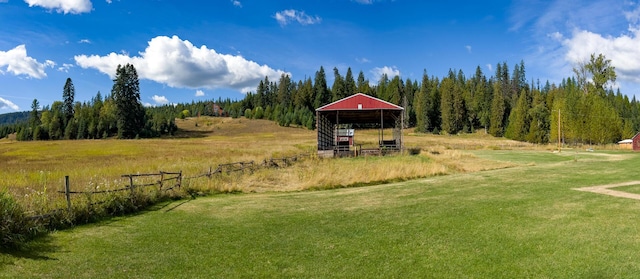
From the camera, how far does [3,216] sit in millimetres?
7531

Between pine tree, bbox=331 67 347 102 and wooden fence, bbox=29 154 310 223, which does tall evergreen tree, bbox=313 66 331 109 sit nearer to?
pine tree, bbox=331 67 347 102

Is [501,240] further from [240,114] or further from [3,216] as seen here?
[240,114]

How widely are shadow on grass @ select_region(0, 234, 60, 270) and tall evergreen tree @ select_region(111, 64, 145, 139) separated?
80464 millimetres

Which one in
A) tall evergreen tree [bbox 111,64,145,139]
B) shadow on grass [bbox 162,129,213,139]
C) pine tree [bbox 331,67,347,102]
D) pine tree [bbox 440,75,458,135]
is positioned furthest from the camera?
pine tree [bbox 331,67,347,102]

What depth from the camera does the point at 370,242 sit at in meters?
7.16

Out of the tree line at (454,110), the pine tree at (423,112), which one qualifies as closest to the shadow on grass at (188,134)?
the tree line at (454,110)

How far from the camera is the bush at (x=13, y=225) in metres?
7.19

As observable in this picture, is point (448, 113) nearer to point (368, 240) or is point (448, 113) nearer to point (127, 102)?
point (127, 102)

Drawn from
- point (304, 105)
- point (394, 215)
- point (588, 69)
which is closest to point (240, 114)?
point (304, 105)

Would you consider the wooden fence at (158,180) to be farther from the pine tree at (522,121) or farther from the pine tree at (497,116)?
the pine tree at (497,116)

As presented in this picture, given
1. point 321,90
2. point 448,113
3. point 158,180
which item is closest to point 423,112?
point 448,113

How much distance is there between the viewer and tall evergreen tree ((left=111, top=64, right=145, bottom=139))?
267 feet

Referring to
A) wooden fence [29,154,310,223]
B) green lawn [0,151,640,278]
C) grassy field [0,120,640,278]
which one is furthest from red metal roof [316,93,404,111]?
green lawn [0,151,640,278]

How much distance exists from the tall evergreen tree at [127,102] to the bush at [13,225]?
261 ft
